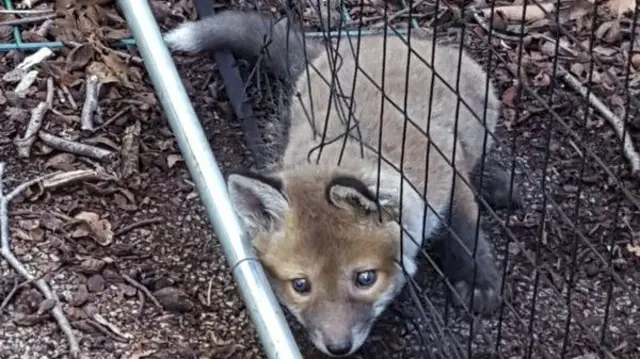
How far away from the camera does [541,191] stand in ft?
11.9

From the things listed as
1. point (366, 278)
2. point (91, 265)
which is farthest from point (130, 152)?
point (366, 278)

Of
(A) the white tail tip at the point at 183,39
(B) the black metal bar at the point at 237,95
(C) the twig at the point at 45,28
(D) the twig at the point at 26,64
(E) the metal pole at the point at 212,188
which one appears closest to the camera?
(E) the metal pole at the point at 212,188

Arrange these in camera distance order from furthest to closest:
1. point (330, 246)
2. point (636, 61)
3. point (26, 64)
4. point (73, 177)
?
point (636, 61), point (26, 64), point (73, 177), point (330, 246)

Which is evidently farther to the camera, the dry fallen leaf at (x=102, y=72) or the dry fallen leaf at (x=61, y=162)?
the dry fallen leaf at (x=102, y=72)

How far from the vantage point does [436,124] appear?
3.70 metres

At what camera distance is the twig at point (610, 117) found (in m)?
4.12

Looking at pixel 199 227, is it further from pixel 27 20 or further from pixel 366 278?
pixel 27 20

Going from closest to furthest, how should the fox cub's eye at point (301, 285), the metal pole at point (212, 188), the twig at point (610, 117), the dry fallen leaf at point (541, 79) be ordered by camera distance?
1. the metal pole at point (212, 188)
2. the fox cub's eye at point (301, 285)
3. the twig at point (610, 117)
4. the dry fallen leaf at point (541, 79)

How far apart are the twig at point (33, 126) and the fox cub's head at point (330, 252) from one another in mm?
1115

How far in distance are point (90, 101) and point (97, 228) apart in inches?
28.9

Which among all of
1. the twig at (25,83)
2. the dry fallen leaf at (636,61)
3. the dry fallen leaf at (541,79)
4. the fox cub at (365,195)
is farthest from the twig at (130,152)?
the dry fallen leaf at (636,61)

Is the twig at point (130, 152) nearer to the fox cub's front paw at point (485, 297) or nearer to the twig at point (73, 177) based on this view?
the twig at point (73, 177)

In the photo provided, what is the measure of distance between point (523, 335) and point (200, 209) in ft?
4.04

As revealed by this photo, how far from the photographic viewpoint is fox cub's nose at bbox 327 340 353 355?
127 inches
